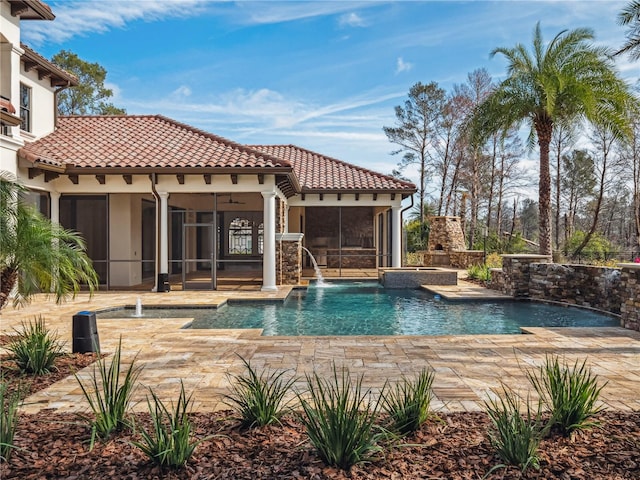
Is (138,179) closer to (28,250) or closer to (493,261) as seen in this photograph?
(28,250)

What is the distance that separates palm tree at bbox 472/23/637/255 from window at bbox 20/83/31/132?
13425 millimetres

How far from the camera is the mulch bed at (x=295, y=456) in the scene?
8.89ft

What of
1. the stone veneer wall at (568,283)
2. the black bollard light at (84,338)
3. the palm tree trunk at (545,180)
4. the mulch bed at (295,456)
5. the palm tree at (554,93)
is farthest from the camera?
the palm tree trunk at (545,180)

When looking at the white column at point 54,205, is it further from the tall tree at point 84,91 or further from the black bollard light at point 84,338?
the tall tree at point 84,91

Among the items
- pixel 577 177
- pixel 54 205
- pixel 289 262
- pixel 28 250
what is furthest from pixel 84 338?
pixel 577 177

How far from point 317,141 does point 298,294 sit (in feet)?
74.4

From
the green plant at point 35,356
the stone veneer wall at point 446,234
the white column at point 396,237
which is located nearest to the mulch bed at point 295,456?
the green plant at point 35,356

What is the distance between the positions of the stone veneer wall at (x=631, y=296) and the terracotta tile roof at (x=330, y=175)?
29.9ft

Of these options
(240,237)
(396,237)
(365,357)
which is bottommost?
(365,357)

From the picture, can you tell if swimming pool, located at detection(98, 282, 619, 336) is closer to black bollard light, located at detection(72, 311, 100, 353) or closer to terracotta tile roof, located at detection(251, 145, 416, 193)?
black bollard light, located at detection(72, 311, 100, 353)

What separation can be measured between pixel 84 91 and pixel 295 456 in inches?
1291

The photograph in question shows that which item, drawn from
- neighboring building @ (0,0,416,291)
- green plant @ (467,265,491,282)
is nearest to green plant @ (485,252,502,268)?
green plant @ (467,265,491,282)

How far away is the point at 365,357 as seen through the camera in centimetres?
561

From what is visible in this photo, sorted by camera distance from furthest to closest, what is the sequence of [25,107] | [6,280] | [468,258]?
[468,258], [25,107], [6,280]
